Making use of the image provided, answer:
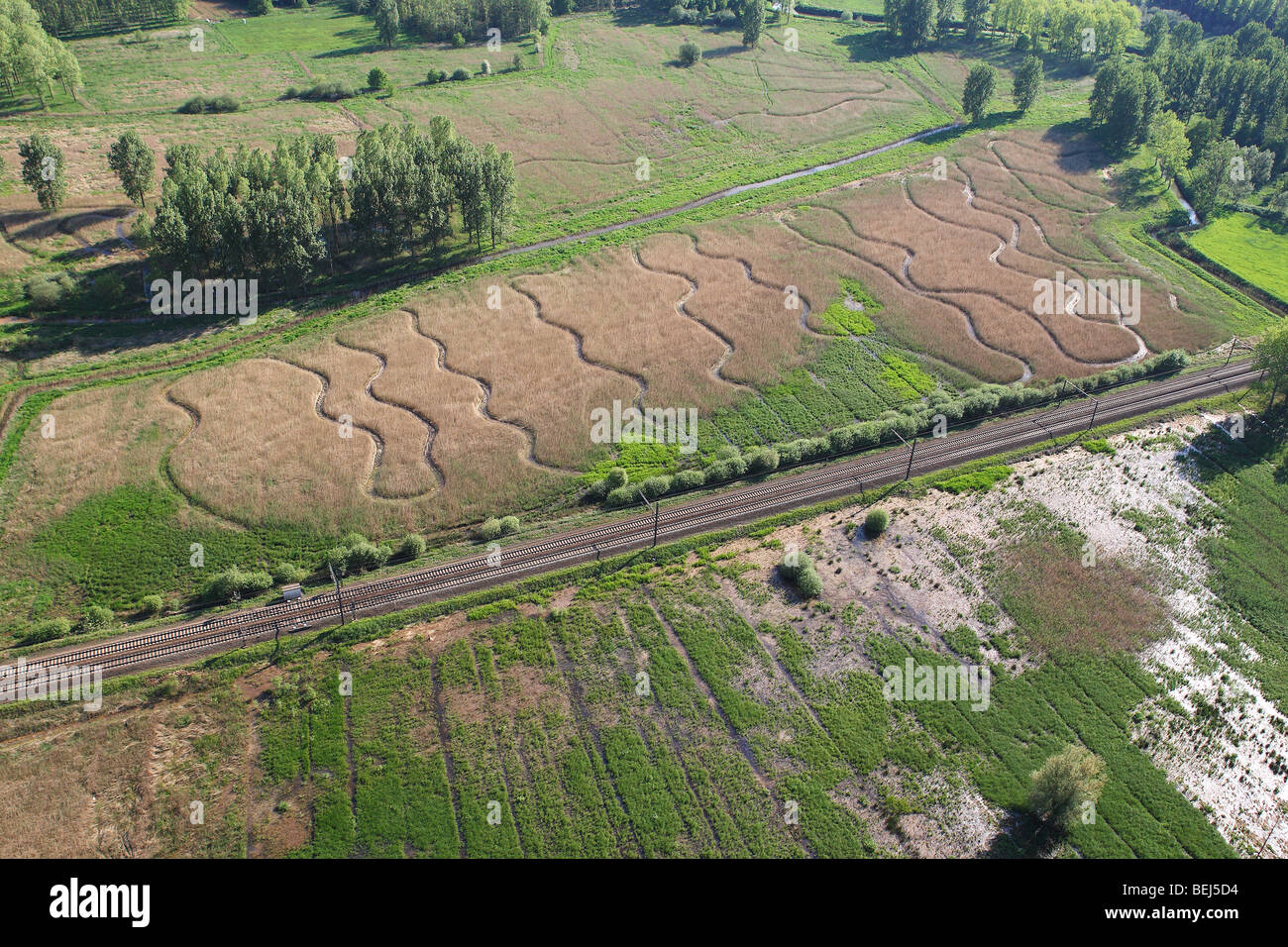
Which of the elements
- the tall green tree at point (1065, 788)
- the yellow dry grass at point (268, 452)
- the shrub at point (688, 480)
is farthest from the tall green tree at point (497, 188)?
the tall green tree at point (1065, 788)

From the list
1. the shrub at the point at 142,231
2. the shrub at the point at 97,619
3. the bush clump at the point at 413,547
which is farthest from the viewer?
the shrub at the point at 142,231

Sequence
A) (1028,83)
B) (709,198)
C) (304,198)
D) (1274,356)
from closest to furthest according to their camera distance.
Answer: (1274,356), (304,198), (709,198), (1028,83)

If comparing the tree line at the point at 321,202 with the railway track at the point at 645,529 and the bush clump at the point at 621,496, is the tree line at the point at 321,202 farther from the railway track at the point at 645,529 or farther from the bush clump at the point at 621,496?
the railway track at the point at 645,529

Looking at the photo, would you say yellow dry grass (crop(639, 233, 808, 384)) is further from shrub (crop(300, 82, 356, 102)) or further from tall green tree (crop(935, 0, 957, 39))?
tall green tree (crop(935, 0, 957, 39))

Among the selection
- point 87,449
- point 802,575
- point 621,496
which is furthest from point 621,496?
point 87,449

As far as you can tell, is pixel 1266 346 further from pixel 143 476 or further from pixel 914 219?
pixel 143 476

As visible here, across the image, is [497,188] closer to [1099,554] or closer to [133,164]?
[133,164]
